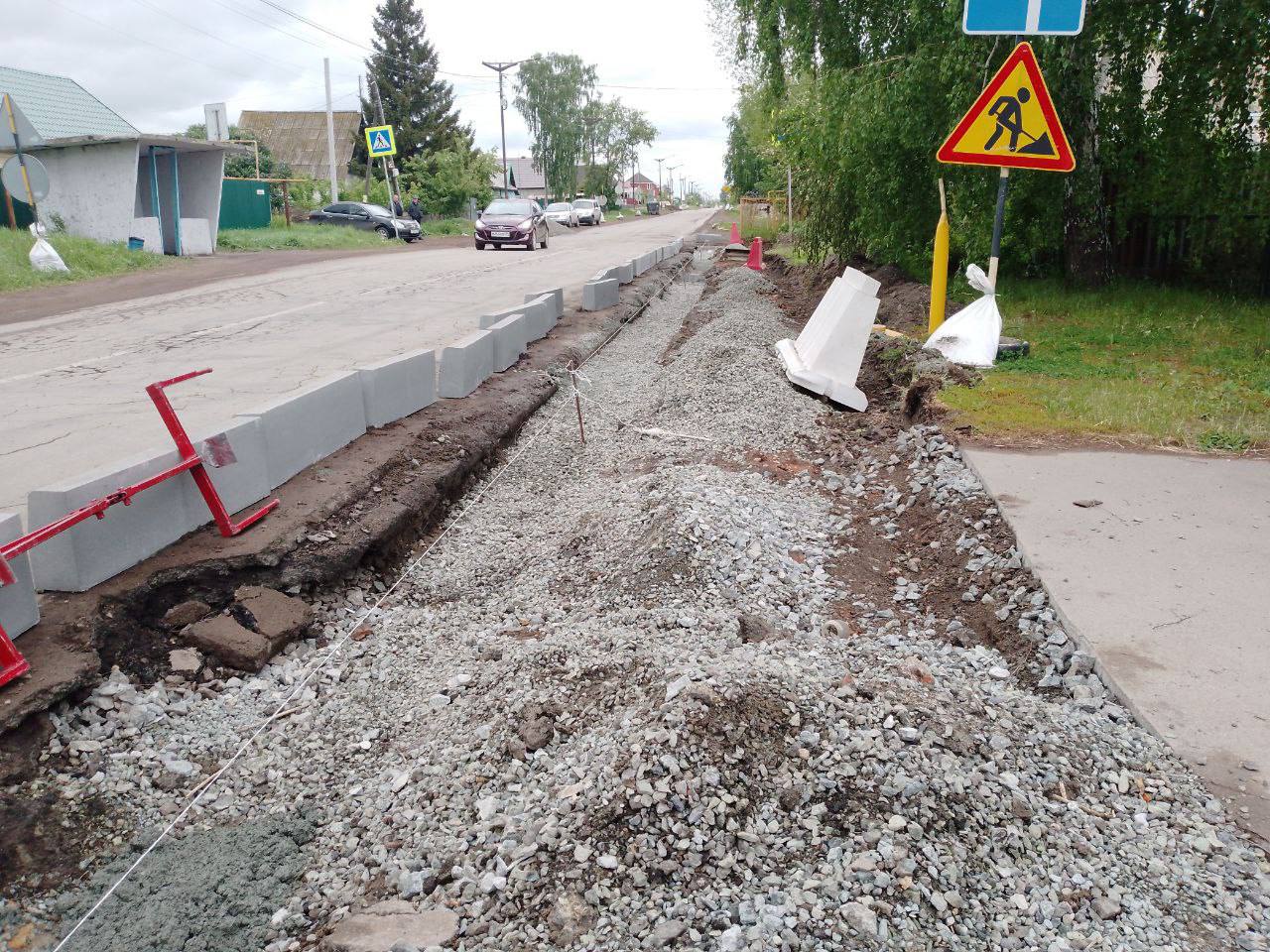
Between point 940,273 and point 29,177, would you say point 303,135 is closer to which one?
point 29,177

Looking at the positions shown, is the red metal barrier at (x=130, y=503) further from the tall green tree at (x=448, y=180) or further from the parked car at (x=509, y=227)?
the tall green tree at (x=448, y=180)

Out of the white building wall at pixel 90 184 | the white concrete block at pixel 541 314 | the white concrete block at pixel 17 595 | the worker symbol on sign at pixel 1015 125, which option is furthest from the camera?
the white building wall at pixel 90 184

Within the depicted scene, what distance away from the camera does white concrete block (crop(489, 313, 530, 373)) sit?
988 centimetres

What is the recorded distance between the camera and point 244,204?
34.8 m

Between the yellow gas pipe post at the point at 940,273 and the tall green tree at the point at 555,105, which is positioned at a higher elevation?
the tall green tree at the point at 555,105

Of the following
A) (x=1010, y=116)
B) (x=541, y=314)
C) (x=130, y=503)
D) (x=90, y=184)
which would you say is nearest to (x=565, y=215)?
(x=90, y=184)

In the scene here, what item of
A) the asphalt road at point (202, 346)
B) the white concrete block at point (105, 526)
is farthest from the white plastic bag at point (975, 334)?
the white concrete block at point (105, 526)

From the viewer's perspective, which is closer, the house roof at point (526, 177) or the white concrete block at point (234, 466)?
the white concrete block at point (234, 466)

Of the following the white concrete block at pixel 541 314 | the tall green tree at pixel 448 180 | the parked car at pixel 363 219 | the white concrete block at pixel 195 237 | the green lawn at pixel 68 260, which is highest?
the tall green tree at pixel 448 180

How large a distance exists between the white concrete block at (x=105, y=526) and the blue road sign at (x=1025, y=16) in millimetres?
6840

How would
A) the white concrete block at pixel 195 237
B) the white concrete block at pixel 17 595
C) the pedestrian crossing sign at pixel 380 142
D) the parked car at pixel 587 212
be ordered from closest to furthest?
the white concrete block at pixel 17 595 → the white concrete block at pixel 195 237 → the pedestrian crossing sign at pixel 380 142 → the parked car at pixel 587 212

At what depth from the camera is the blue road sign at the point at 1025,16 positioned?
7.68 metres

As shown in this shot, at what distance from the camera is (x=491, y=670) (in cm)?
417

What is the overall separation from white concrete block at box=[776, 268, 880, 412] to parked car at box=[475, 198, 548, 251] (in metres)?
23.0
